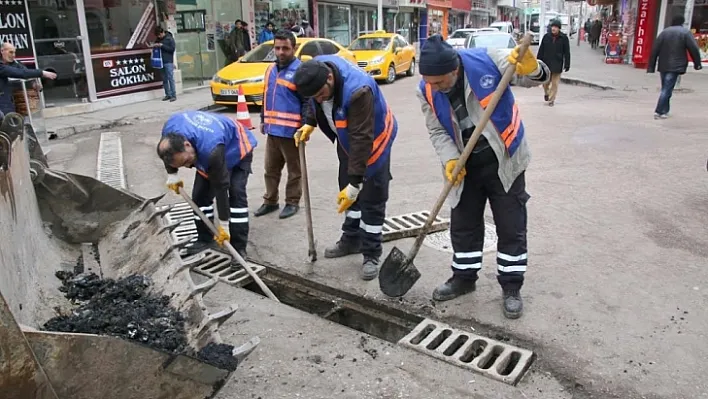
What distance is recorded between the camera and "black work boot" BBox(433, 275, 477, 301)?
148 inches

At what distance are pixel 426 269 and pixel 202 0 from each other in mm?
13870

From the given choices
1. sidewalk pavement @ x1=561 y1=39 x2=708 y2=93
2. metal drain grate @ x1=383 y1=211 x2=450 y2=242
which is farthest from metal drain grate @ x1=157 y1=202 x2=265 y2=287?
sidewalk pavement @ x1=561 y1=39 x2=708 y2=93

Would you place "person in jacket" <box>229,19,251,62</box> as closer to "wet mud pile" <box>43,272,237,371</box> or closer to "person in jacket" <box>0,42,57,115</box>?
"person in jacket" <box>0,42,57,115</box>

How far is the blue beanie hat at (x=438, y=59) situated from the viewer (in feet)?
10.1

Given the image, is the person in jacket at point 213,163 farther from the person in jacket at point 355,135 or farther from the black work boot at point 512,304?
the black work boot at point 512,304

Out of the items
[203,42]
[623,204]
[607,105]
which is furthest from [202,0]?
[623,204]

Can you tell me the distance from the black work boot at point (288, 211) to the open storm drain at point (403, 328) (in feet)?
3.78

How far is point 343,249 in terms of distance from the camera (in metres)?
4.52

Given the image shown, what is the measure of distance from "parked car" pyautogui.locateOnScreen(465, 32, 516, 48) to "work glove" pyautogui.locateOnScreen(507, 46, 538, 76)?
51.0 feet

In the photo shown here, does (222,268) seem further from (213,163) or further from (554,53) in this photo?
(554,53)

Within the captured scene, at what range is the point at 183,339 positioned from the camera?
264cm

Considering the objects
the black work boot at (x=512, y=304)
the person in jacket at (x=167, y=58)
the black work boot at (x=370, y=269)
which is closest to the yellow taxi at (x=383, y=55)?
the person in jacket at (x=167, y=58)

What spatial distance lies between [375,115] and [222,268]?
1614 mm

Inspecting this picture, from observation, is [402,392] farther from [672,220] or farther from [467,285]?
[672,220]
